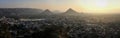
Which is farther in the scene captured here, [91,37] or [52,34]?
[91,37]

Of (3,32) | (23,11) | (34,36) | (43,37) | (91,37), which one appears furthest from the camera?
(23,11)

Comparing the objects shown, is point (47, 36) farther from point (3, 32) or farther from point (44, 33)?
point (3, 32)

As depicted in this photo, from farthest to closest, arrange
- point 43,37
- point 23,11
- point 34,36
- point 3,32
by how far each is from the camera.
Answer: point 23,11
point 34,36
point 43,37
point 3,32

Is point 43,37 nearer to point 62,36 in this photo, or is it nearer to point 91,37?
point 62,36

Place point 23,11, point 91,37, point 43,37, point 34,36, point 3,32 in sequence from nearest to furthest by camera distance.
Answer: point 3,32
point 43,37
point 34,36
point 91,37
point 23,11

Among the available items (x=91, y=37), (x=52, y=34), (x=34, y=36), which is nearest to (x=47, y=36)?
(x=52, y=34)

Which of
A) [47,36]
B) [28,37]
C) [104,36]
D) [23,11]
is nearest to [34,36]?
[28,37]

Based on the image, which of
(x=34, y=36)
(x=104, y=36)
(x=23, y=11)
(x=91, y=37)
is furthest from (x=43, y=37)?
(x=23, y=11)

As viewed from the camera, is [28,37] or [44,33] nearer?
[44,33]
